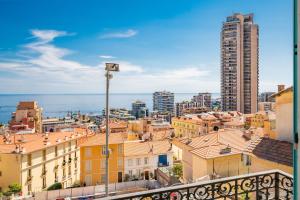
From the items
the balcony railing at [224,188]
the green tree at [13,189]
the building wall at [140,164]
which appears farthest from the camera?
the building wall at [140,164]

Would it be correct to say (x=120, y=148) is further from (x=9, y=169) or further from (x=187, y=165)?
(x=187, y=165)

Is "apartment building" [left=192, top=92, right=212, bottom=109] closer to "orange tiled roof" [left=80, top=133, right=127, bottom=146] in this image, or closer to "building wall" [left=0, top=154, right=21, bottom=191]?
"orange tiled roof" [left=80, top=133, right=127, bottom=146]

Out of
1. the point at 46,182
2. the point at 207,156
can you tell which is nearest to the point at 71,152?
the point at 46,182

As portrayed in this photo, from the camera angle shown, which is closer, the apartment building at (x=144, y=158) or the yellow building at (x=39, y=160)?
the yellow building at (x=39, y=160)

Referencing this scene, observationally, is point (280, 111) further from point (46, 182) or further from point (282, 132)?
point (46, 182)

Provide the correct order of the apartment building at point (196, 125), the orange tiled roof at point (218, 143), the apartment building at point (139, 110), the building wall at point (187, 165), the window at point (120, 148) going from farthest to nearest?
the apartment building at point (139, 110)
the apartment building at point (196, 125)
the window at point (120, 148)
the building wall at point (187, 165)
the orange tiled roof at point (218, 143)

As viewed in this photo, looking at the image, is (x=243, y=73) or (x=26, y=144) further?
(x=243, y=73)

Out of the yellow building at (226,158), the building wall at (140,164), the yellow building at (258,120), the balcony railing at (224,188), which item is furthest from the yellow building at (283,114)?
the yellow building at (258,120)

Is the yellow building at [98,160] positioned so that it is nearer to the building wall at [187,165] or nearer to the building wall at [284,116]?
the building wall at [187,165]

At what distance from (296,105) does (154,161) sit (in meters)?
26.6

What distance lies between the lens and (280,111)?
28.6 feet

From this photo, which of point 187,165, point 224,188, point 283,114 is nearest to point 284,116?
point 283,114

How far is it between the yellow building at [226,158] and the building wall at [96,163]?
7.05 meters

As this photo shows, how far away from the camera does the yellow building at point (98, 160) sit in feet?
81.3
